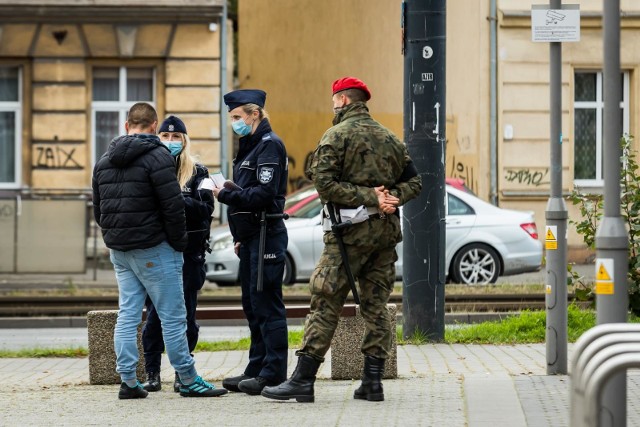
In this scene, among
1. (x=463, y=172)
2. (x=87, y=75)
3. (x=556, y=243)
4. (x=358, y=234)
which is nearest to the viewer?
(x=358, y=234)

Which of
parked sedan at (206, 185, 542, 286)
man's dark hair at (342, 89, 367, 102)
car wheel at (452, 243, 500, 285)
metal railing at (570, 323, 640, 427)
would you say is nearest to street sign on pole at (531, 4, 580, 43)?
man's dark hair at (342, 89, 367, 102)

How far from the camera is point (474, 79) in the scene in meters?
26.1

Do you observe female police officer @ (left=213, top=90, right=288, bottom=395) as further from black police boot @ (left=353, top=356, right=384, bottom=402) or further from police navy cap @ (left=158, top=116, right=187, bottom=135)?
black police boot @ (left=353, top=356, right=384, bottom=402)

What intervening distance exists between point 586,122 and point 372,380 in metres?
19.2

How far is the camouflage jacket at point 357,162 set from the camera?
7977mm

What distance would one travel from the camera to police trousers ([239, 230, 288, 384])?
8.51m

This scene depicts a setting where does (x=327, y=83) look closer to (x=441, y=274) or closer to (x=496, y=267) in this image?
(x=496, y=267)

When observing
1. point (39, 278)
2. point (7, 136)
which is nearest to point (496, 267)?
point (39, 278)

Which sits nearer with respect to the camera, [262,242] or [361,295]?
[361,295]

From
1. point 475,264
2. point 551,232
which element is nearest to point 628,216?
point 551,232

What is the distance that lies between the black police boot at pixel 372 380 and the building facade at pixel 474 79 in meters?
17.7

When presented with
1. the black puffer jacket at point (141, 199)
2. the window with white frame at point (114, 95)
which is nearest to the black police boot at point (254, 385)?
the black puffer jacket at point (141, 199)

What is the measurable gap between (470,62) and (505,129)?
1.45m

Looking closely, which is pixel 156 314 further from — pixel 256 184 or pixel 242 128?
pixel 242 128
